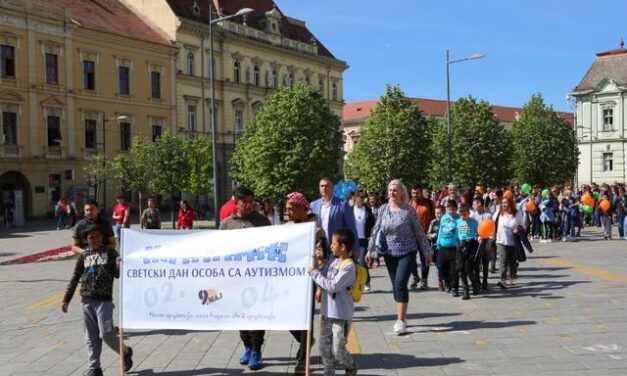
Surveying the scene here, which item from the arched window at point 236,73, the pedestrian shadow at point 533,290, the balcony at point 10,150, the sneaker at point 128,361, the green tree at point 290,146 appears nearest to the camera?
the sneaker at point 128,361

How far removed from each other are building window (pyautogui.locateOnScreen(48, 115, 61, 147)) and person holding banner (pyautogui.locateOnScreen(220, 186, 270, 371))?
39.9m

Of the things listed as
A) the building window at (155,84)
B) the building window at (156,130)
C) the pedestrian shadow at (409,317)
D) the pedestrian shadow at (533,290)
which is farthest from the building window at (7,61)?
the pedestrian shadow at (409,317)

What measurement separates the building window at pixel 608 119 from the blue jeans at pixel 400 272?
6263 centimetres

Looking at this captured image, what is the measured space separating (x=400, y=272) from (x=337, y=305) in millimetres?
2331

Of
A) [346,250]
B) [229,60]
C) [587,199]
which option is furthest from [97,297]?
[229,60]

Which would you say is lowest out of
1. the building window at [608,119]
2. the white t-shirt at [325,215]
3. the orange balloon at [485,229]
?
the orange balloon at [485,229]

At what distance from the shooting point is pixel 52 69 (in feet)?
149

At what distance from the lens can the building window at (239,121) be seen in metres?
62.1

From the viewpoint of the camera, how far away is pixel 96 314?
282 inches

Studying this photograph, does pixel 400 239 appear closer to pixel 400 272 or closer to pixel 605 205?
pixel 400 272

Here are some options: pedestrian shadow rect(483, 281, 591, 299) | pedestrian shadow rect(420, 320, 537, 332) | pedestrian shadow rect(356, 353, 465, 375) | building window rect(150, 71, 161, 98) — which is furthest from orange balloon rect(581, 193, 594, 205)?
building window rect(150, 71, 161, 98)

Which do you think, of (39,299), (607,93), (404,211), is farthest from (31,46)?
(607,93)

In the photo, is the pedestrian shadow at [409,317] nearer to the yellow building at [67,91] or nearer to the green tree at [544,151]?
the yellow building at [67,91]

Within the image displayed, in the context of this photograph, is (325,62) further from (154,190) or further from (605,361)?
(605,361)
